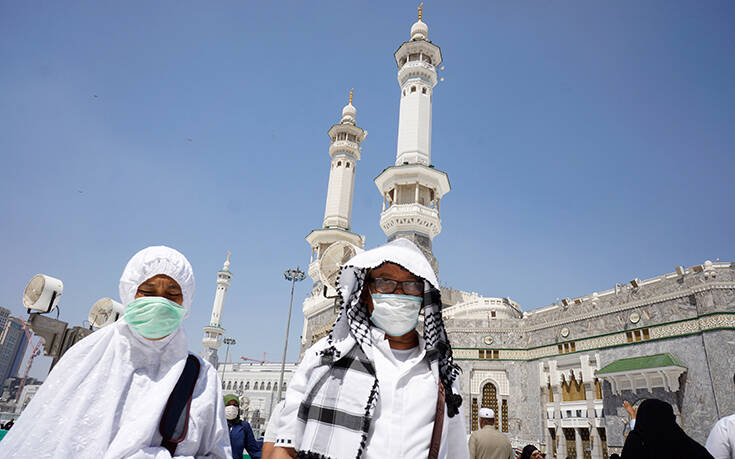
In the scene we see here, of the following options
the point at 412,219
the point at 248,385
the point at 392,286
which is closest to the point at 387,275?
the point at 392,286

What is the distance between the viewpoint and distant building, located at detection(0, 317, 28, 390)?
89.8 metres

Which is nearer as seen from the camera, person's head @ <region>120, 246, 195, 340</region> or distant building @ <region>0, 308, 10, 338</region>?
person's head @ <region>120, 246, 195, 340</region>

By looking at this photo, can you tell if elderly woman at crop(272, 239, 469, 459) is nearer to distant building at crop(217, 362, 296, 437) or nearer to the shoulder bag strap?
the shoulder bag strap

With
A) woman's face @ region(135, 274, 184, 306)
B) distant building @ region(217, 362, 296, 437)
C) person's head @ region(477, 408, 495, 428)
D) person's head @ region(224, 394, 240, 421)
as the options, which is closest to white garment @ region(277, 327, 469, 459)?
woman's face @ region(135, 274, 184, 306)

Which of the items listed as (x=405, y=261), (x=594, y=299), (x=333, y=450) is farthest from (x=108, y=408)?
(x=594, y=299)

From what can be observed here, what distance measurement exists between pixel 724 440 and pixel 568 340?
16276 millimetres

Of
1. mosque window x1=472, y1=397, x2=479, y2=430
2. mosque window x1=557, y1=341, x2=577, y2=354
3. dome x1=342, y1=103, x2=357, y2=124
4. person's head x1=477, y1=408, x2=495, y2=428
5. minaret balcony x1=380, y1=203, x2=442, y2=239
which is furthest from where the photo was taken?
dome x1=342, y1=103, x2=357, y2=124

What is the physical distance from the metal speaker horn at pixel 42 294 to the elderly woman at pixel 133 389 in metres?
4.46

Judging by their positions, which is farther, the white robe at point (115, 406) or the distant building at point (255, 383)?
the distant building at point (255, 383)

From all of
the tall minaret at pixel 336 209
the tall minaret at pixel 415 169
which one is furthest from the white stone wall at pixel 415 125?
the tall minaret at pixel 336 209

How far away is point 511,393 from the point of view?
739 inches

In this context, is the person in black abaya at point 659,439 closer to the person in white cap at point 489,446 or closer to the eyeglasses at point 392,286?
the person in white cap at point 489,446

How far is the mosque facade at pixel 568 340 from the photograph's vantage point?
45.3 feet

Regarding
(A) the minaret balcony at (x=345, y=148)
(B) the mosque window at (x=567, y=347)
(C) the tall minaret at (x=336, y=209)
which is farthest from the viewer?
(A) the minaret balcony at (x=345, y=148)
